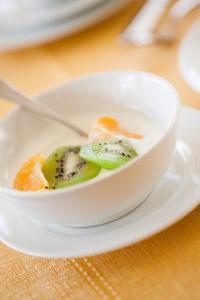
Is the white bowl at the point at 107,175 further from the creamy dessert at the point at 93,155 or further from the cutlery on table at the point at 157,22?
the cutlery on table at the point at 157,22

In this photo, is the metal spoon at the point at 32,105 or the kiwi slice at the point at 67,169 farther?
the metal spoon at the point at 32,105

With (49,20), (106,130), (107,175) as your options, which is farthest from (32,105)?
(49,20)

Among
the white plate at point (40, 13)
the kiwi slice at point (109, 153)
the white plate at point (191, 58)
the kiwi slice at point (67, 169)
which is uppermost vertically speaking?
the white plate at point (191, 58)

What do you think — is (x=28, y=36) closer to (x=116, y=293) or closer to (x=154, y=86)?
(x=154, y=86)

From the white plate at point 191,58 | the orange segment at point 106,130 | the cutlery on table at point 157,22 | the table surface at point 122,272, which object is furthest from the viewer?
the cutlery on table at point 157,22

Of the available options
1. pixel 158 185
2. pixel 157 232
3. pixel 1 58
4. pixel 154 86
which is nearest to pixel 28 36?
pixel 1 58

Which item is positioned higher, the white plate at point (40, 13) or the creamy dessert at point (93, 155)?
the creamy dessert at point (93, 155)

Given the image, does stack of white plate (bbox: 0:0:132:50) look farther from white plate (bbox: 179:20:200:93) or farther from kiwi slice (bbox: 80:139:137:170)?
kiwi slice (bbox: 80:139:137:170)

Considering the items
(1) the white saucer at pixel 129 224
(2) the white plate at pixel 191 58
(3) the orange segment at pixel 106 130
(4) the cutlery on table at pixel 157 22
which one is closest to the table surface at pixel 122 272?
(1) the white saucer at pixel 129 224
